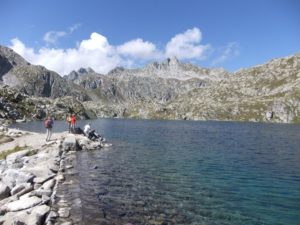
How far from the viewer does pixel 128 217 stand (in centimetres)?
2561

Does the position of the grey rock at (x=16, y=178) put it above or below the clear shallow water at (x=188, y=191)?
above

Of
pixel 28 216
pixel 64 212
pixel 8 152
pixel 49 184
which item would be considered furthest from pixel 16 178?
pixel 8 152

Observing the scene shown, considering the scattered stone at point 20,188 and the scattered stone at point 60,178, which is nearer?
the scattered stone at point 20,188

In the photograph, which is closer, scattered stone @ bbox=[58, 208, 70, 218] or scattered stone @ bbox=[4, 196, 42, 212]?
scattered stone @ bbox=[58, 208, 70, 218]

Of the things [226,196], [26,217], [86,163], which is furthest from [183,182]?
[26,217]

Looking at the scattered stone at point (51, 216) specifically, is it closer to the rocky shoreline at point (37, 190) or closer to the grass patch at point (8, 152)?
the rocky shoreline at point (37, 190)

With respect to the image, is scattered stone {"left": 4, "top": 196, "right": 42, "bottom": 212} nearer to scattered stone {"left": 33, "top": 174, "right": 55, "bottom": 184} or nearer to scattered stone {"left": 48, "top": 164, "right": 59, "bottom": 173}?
scattered stone {"left": 33, "top": 174, "right": 55, "bottom": 184}

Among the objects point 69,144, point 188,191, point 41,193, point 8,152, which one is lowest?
point 188,191

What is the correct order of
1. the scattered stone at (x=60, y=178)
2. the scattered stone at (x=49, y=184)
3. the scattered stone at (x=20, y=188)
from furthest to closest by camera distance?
the scattered stone at (x=60, y=178)
the scattered stone at (x=49, y=184)
the scattered stone at (x=20, y=188)

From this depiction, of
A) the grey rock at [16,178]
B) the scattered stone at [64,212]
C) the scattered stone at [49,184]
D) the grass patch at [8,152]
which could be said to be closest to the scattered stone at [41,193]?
the scattered stone at [49,184]

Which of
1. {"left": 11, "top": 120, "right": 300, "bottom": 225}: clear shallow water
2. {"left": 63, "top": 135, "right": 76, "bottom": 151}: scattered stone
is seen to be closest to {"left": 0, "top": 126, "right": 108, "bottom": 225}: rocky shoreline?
{"left": 11, "top": 120, "right": 300, "bottom": 225}: clear shallow water

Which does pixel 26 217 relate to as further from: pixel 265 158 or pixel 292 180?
pixel 265 158

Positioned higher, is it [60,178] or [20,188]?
[60,178]

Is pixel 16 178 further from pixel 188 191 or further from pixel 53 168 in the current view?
pixel 188 191
